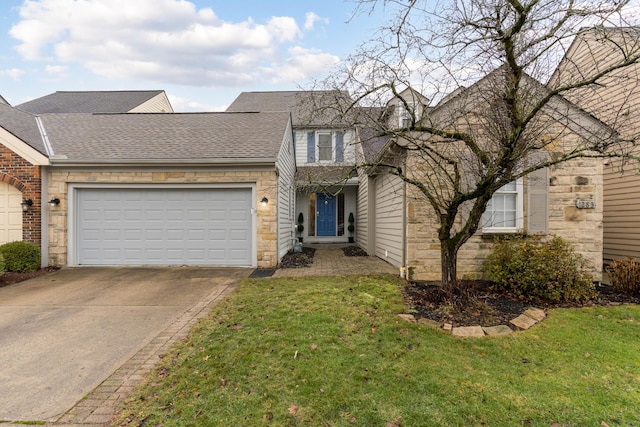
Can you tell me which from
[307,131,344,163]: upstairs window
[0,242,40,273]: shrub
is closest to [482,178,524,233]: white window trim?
[307,131,344,163]: upstairs window

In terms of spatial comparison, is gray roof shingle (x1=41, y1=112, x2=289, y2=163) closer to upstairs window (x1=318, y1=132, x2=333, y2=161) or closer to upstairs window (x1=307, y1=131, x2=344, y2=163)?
upstairs window (x1=307, y1=131, x2=344, y2=163)

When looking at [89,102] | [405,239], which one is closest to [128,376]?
[405,239]

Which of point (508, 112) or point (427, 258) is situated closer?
point (508, 112)

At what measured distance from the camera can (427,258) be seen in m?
6.73

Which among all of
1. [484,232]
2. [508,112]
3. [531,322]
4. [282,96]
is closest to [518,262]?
[484,232]

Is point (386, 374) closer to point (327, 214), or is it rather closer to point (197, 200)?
point (197, 200)

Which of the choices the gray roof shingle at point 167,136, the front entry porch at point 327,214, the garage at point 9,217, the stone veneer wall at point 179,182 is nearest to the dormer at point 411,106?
the gray roof shingle at point 167,136

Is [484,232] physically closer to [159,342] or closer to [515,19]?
[515,19]

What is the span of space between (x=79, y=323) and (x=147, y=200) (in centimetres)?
481

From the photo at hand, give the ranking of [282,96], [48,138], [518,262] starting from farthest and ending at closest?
[282,96], [48,138], [518,262]

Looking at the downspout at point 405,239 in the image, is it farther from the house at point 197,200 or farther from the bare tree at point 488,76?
the bare tree at point 488,76

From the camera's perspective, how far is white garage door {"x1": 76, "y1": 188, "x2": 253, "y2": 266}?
851cm

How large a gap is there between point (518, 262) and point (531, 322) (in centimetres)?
165

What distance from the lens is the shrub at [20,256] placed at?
24.5 ft
